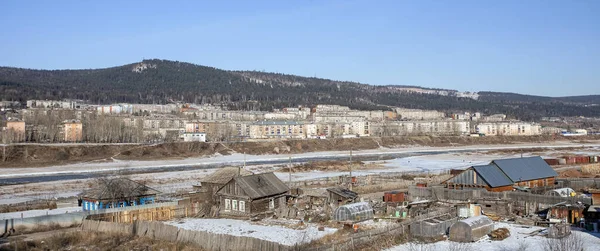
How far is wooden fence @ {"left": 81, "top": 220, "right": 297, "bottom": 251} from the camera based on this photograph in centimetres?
1961

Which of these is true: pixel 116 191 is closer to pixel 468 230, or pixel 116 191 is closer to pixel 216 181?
pixel 216 181

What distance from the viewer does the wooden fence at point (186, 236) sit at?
64.3 feet

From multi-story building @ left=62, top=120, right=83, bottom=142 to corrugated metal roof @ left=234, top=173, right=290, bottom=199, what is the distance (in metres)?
87.1

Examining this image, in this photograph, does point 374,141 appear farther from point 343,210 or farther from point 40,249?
point 40,249

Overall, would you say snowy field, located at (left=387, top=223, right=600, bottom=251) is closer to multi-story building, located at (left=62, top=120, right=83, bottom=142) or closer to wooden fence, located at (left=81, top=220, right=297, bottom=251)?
wooden fence, located at (left=81, top=220, right=297, bottom=251)

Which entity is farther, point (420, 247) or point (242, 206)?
point (242, 206)

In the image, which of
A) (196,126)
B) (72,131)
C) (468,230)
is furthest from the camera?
(196,126)

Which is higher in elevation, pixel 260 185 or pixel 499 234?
pixel 260 185

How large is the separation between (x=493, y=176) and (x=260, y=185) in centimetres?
1552

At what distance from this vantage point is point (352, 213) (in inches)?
1099

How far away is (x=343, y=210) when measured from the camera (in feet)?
91.6

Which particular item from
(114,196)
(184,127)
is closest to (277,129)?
(184,127)

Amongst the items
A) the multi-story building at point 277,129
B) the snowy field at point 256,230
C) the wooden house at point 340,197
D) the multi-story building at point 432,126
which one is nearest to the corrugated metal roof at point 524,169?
the wooden house at point 340,197

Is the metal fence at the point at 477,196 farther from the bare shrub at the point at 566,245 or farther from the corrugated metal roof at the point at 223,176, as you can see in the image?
the corrugated metal roof at the point at 223,176
